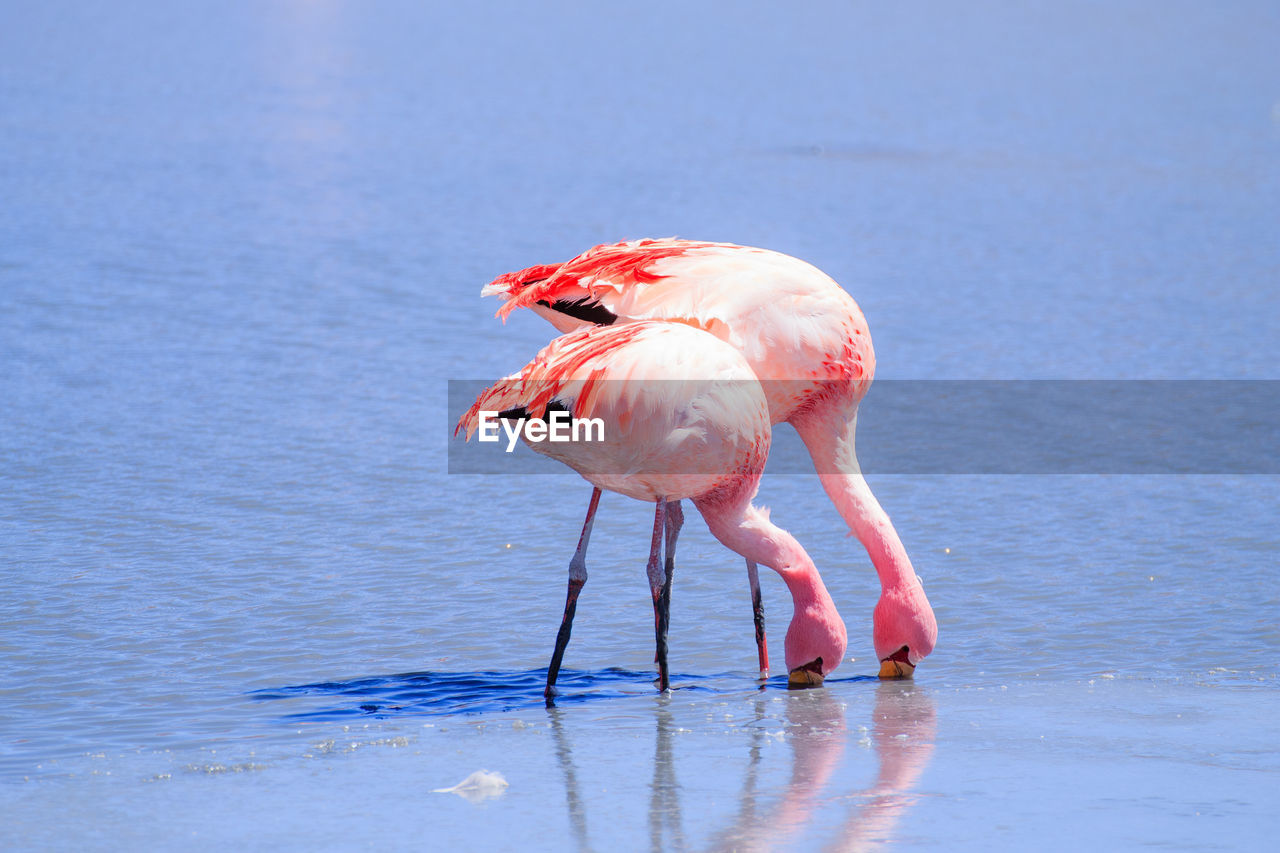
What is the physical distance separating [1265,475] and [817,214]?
729 cm

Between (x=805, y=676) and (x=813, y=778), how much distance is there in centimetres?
123

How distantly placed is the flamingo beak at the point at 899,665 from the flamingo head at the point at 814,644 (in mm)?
184

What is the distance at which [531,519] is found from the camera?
7.79m

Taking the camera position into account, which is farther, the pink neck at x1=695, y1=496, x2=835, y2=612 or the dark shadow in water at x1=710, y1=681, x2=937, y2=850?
the pink neck at x1=695, y1=496, x2=835, y2=612

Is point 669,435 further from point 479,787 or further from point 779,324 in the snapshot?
point 479,787

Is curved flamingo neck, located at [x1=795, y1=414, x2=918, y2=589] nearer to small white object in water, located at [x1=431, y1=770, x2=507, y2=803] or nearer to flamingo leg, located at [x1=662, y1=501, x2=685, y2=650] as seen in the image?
flamingo leg, located at [x1=662, y1=501, x2=685, y2=650]

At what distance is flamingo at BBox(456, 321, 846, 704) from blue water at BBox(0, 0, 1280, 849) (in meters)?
0.29

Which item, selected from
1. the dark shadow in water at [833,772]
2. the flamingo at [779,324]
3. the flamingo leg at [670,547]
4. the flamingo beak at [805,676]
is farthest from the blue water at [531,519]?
the flamingo at [779,324]

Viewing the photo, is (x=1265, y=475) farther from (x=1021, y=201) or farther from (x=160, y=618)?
(x=1021, y=201)

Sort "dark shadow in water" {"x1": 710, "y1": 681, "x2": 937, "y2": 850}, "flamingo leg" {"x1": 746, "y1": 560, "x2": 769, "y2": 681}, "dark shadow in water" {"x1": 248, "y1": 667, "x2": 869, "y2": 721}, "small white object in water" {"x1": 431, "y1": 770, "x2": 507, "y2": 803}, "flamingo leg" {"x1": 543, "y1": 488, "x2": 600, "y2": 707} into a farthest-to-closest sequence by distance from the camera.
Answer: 1. "flamingo leg" {"x1": 746, "y1": 560, "x2": 769, "y2": 681}
2. "flamingo leg" {"x1": 543, "y1": 488, "x2": 600, "y2": 707}
3. "dark shadow in water" {"x1": 248, "y1": 667, "x2": 869, "y2": 721}
4. "small white object in water" {"x1": 431, "y1": 770, "x2": 507, "y2": 803}
5. "dark shadow in water" {"x1": 710, "y1": 681, "x2": 937, "y2": 850}

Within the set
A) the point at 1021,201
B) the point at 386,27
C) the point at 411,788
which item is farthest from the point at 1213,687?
the point at 386,27

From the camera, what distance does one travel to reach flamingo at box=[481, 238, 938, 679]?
19.7 ft

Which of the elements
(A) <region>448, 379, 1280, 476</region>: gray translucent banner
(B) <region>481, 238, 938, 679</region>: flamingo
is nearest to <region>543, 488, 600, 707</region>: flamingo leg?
(B) <region>481, 238, 938, 679</region>: flamingo

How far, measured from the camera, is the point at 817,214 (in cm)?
1531
